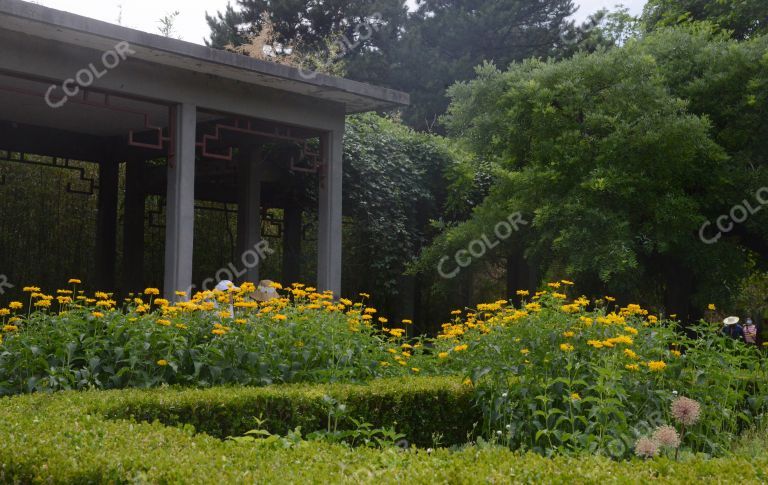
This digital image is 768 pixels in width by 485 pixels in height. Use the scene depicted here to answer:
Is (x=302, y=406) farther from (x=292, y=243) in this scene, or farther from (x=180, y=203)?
(x=292, y=243)

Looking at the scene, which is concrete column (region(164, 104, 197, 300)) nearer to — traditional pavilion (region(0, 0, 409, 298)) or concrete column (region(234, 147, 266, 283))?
traditional pavilion (region(0, 0, 409, 298))

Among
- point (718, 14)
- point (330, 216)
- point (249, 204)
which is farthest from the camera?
point (718, 14)

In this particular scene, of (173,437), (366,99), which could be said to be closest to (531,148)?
(366,99)

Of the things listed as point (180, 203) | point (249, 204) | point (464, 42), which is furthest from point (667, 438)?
point (464, 42)

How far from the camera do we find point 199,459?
2.76 meters

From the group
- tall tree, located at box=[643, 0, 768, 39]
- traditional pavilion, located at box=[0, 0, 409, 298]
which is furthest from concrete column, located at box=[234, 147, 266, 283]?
tall tree, located at box=[643, 0, 768, 39]

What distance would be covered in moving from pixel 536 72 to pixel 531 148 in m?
1.05

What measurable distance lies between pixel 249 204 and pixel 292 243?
7.18 ft

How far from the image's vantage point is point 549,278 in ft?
34.1

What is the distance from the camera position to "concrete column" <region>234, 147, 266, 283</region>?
419 inches

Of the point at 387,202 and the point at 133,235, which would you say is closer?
the point at 387,202

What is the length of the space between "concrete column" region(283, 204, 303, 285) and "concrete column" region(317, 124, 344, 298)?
3.60m

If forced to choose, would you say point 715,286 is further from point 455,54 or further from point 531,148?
point 455,54

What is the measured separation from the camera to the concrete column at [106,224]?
11.7 metres
